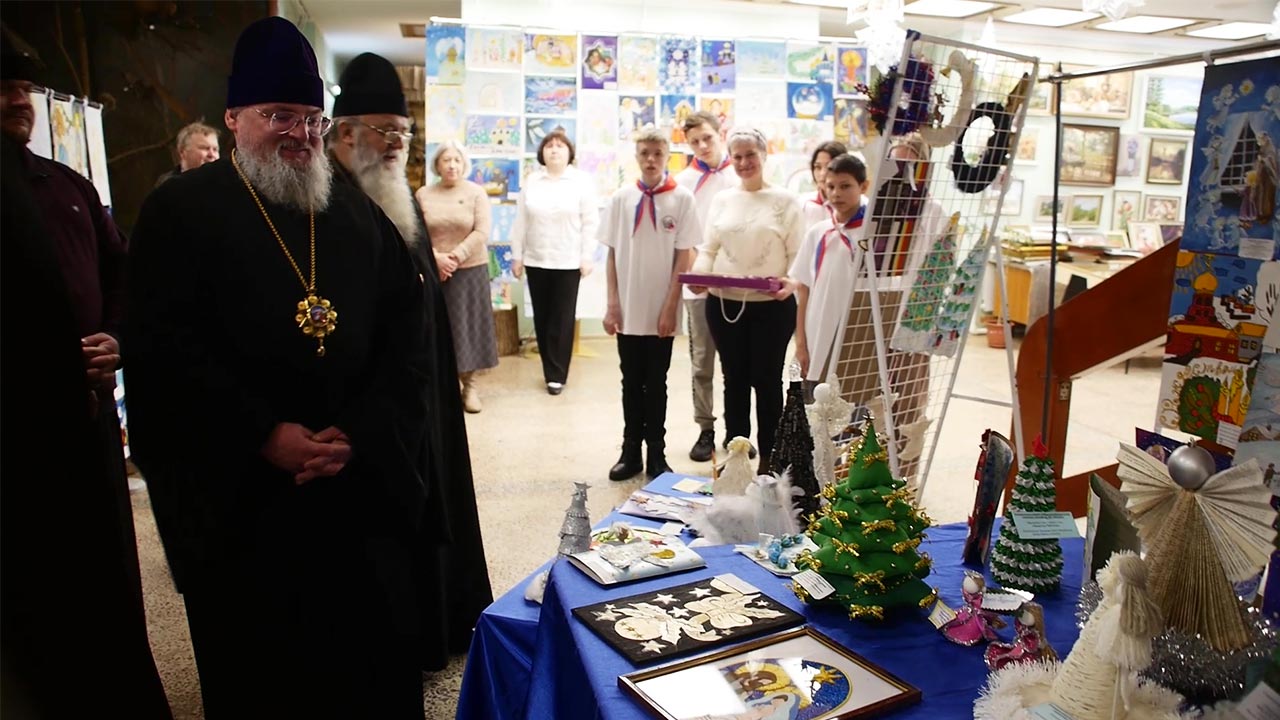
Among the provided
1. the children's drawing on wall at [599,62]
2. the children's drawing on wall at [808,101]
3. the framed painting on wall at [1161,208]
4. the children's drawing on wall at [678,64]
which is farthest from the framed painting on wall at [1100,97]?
the children's drawing on wall at [599,62]

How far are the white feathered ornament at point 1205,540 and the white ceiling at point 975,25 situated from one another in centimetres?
626

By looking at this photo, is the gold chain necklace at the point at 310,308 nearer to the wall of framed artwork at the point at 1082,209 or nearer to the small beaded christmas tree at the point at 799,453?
the small beaded christmas tree at the point at 799,453

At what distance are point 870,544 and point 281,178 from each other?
1314 mm

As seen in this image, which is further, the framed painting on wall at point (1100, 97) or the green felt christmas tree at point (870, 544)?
the framed painting on wall at point (1100, 97)

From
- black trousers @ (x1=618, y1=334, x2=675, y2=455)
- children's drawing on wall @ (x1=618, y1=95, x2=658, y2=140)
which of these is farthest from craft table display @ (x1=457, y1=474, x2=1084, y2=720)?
children's drawing on wall @ (x1=618, y1=95, x2=658, y2=140)

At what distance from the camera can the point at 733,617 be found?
157 centimetres

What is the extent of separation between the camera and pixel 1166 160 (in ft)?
29.8

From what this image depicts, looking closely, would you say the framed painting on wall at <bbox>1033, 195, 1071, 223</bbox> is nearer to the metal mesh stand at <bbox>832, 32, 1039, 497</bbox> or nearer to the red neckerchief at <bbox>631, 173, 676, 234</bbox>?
the red neckerchief at <bbox>631, 173, 676, 234</bbox>

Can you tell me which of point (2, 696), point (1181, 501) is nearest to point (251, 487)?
point (2, 696)

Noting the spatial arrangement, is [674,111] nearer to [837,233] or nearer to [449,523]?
[837,233]

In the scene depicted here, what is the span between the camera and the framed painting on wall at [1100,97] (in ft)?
28.4

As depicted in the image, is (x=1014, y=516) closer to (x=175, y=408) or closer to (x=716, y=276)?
(x=175, y=408)

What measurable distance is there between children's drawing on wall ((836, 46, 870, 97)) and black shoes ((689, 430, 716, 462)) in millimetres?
3876

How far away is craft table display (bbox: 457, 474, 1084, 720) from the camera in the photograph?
54.3 inches
